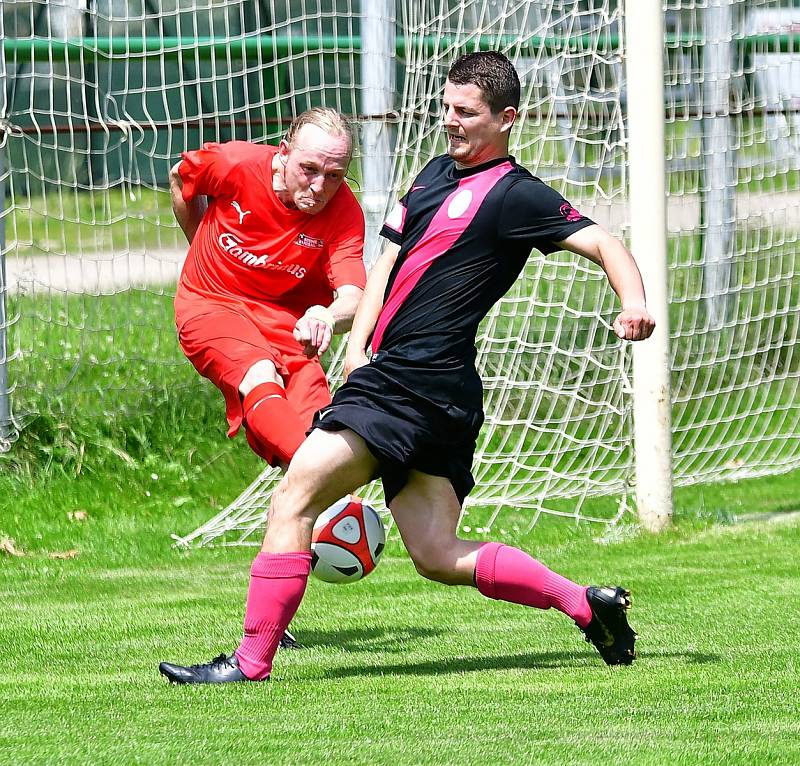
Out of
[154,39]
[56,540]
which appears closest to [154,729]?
[56,540]

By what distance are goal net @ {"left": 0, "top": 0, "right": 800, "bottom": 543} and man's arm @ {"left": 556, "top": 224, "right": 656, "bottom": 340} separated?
3.23 m

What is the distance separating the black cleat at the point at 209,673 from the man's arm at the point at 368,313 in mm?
960

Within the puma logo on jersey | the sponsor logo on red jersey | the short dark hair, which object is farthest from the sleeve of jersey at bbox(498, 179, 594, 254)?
the puma logo on jersey

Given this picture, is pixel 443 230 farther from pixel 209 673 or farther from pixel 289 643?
pixel 289 643

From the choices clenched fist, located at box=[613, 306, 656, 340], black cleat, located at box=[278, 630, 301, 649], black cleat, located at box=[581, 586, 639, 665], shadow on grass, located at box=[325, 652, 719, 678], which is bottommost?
black cleat, located at box=[278, 630, 301, 649]

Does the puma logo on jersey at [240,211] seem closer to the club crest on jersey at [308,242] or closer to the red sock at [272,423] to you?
the club crest on jersey at [308,242]

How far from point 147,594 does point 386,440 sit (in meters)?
2.38

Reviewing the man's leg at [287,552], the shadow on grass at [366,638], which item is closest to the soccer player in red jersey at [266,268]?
the shadow on grass at [366,638]

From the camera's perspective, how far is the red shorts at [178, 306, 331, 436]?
523 centimetres

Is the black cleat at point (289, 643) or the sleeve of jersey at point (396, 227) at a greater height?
the sleeve of jersey at point (396, 227)

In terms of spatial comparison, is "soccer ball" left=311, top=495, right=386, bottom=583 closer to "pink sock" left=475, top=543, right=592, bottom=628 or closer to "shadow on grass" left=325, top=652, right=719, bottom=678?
"shadow on grass" left=325, top=652, right=719, bottom=678

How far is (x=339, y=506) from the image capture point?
16.0 ft

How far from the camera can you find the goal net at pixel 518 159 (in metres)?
7.69

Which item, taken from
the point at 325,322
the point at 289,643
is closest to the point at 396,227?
the point at 325,322
